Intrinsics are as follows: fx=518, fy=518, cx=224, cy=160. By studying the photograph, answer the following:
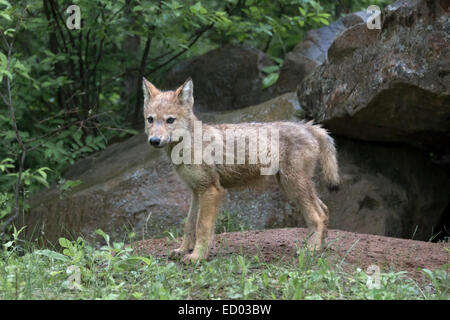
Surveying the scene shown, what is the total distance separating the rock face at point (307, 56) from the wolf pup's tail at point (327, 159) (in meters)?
3.44

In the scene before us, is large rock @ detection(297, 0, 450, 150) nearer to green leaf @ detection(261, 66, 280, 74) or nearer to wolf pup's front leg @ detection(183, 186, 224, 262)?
green leaf @ detection(261, 66, 280, 74)

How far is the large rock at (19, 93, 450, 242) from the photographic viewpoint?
763cm

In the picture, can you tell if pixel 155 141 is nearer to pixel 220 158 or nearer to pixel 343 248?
pixel 220 158

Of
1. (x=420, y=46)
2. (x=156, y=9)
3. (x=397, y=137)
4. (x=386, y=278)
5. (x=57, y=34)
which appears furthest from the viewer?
(x=57, y=34)

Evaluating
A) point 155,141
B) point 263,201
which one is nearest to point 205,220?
point 155,141

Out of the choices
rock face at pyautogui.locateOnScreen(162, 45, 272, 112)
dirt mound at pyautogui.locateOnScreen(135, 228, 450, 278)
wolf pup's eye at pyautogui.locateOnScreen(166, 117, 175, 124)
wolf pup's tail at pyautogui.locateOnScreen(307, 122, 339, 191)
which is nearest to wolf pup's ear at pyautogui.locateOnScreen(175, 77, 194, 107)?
wolf pup's eye at pyautogui.locateOnScreen(166, 117, 175, 124)

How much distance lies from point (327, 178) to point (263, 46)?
684cm

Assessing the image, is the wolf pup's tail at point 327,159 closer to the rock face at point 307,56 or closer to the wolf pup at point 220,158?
the wolf pup at point 220,158

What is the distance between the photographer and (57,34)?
31.5 feet

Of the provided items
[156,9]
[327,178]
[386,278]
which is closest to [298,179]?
[327,178]

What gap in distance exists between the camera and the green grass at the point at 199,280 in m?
4.25

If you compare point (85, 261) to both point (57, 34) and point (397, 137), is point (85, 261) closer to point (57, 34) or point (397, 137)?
point (397, 137)

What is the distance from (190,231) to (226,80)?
16.1ft

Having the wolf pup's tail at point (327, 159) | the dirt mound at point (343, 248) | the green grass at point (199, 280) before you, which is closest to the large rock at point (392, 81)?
the wolf pup's tail at point (327, 159)
